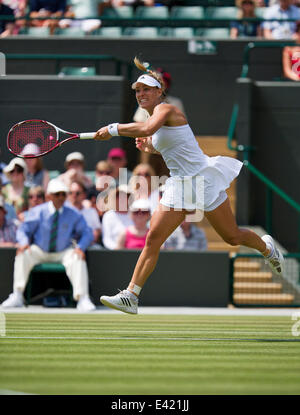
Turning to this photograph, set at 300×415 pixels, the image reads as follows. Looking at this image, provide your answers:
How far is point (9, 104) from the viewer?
513 inches

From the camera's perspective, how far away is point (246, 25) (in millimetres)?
14766

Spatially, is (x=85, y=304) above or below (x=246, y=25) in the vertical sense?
below

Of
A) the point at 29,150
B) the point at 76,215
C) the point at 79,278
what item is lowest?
the point at 79,278

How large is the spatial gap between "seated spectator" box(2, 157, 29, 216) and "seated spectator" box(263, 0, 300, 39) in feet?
17.3

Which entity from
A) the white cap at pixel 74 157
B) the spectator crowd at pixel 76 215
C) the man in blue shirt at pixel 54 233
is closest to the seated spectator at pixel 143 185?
the spectator crowd at pixel 76 215

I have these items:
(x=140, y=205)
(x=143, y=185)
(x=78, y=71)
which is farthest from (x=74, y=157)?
(x=78, y=71)

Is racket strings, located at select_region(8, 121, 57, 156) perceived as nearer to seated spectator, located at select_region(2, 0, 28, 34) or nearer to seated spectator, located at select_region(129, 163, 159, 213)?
seated spectator, located at select_region(129, 163, 159, 213)

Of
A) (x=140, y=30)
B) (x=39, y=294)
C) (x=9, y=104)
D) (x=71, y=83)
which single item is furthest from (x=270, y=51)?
(x=39, y=294)

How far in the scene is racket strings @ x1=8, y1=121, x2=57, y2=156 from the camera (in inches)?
279

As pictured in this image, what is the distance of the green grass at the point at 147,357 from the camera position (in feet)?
16.2

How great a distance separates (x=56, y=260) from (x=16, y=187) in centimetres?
165

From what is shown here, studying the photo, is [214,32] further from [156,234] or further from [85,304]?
[156,234]

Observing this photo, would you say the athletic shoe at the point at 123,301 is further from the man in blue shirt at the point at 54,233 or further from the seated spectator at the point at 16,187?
the seated spectator at the point at 16,187

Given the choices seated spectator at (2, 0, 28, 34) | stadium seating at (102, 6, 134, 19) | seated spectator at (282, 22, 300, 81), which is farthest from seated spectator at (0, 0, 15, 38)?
seated spectator at (282, 22, 300, 81)
